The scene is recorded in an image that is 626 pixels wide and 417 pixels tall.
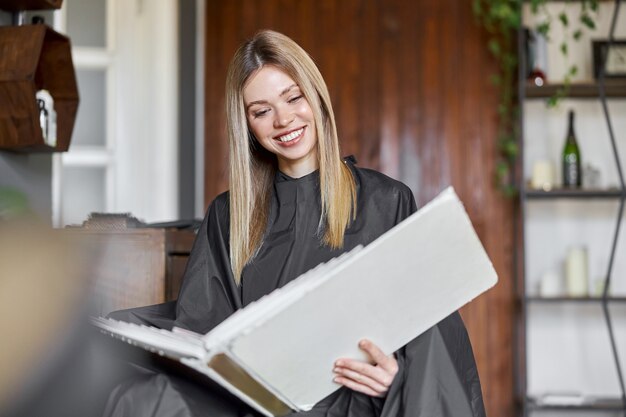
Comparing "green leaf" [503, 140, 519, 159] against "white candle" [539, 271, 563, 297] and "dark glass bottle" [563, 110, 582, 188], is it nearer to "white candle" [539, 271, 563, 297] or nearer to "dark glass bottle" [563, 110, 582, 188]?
"dark glass bottle" [563, 110, 582, 188]

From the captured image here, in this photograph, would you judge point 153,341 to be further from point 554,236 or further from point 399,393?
point 554,236

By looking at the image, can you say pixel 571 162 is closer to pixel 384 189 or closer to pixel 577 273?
pixel 577 273

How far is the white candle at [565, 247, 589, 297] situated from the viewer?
170 inches

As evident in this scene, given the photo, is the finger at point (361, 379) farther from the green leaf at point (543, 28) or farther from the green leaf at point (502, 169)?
the green leaf at point (543, 28)

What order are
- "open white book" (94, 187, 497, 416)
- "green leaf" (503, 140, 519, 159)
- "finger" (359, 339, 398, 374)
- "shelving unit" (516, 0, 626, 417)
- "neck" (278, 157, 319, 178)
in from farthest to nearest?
1. "green leaf" (503, 140, 519, 159)
2. "shelving unit" (516, 0, 626, 417)
3. "neck" (278, 157, 319, 178)
4. "finger" (359, 339, 398, 374)
5. "open white book" (94, 187, 497, 416)

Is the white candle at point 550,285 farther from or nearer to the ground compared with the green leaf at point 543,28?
nearer to the ground

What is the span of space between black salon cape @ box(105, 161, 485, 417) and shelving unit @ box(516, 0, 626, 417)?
96.1 inches

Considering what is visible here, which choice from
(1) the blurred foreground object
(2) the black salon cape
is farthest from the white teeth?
(1) the blurred foreground object

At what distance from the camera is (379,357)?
156 centimetres

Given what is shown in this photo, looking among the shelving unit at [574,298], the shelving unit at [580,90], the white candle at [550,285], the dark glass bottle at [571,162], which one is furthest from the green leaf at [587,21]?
the white candle at [550,285]

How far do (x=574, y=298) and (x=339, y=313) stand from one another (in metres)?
3.09

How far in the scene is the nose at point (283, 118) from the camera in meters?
1.95

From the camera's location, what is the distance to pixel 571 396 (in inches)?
166

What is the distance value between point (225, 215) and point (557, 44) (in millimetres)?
3092
